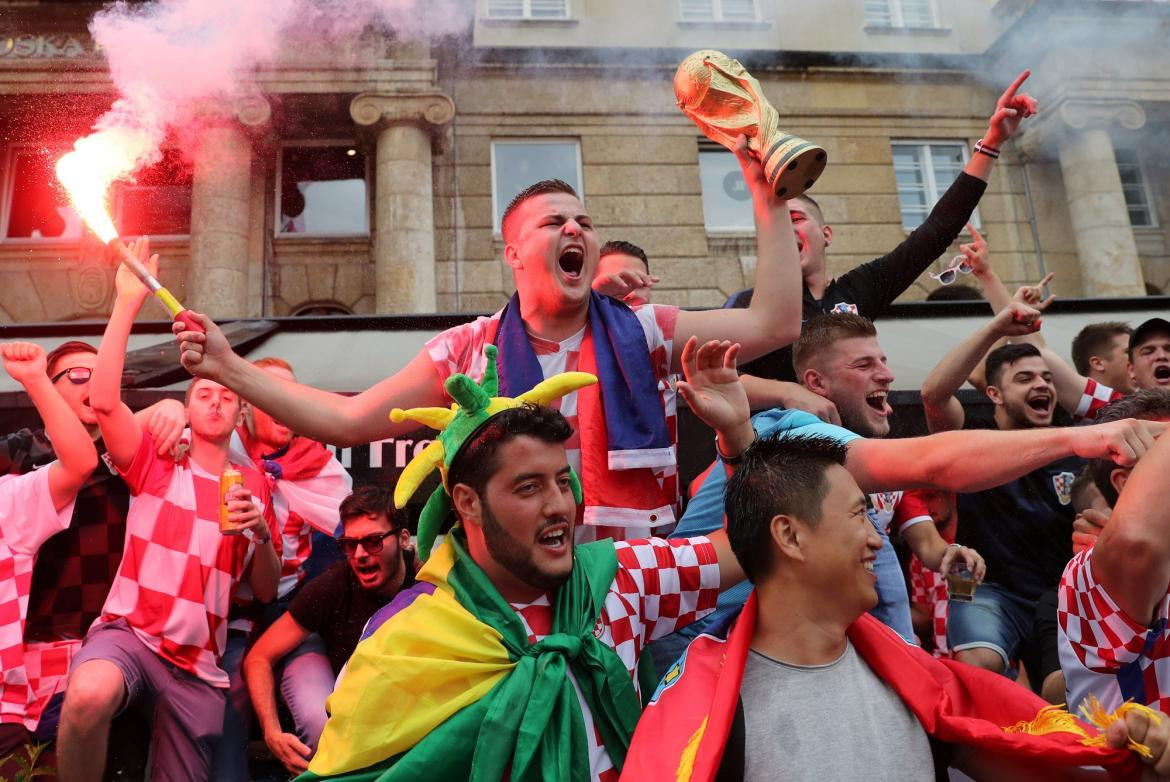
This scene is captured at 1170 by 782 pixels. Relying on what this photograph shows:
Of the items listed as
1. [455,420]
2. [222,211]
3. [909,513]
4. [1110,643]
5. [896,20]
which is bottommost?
[1110,643]

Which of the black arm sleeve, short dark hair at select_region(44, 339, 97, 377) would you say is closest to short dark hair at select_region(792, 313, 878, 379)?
the black arm sleeve

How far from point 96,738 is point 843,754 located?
2.23m

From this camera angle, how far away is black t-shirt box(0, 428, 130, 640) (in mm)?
3270

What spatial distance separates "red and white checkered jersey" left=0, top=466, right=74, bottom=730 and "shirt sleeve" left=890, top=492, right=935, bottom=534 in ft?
9.63

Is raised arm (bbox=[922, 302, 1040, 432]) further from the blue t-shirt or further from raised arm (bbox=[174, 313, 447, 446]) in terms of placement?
raised arm (bbox=[174, 313, 447, 446])

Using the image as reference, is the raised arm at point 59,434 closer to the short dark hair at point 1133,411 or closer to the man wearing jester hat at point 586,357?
the man wearing jester hat at point 586,357

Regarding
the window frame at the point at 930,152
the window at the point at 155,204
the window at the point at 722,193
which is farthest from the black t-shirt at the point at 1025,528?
the window at the point at 155,204

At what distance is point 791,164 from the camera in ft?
7.10

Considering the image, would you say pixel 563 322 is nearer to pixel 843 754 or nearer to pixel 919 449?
pixel 919 449

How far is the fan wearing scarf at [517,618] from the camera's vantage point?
1.73m

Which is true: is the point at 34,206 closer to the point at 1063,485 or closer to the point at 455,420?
the point at 455,420

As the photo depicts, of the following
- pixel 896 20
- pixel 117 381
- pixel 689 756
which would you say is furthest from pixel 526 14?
pixel 689 756

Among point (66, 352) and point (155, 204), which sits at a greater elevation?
point (155, 204)

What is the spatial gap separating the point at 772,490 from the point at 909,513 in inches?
63.7
